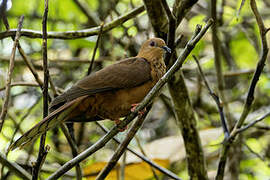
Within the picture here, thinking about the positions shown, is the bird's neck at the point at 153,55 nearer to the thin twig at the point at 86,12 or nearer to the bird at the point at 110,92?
the bird at the point at 110,92

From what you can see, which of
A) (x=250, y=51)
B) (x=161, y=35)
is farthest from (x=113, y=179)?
(x=250, y=51)

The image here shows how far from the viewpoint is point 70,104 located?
250 centimetres

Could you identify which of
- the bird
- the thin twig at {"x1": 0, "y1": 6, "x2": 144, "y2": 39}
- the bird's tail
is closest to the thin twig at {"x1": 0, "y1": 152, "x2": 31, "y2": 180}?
the bird's tail

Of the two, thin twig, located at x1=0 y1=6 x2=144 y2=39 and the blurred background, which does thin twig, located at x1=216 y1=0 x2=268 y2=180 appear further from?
the blurred background

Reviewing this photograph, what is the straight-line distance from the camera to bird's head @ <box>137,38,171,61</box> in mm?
3025

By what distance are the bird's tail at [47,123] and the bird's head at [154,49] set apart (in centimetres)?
75

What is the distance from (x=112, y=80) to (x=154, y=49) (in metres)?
0.50

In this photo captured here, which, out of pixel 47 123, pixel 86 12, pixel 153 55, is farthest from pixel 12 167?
pixel 86 12

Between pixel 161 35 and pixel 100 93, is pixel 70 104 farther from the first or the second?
pixel 161 35

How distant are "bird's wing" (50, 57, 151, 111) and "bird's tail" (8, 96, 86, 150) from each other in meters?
0.06

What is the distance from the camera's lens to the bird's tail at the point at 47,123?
6.99 ft

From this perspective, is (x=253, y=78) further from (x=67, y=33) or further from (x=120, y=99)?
(x=67, y=33)

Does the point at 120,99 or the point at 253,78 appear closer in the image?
the point at 253,78

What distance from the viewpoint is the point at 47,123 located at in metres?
2.24
